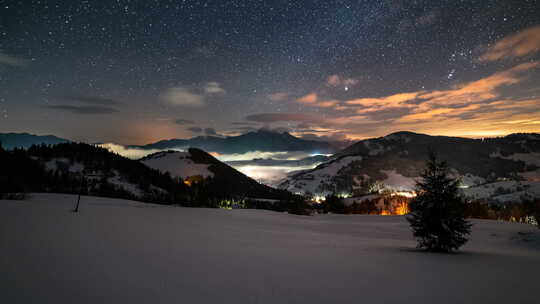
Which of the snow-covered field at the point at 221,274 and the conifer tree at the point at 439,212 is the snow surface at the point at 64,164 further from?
the conifer tree at the point at 439,212

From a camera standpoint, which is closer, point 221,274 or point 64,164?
point 221,274

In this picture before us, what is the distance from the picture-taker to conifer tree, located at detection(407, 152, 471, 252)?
10641 millimetres

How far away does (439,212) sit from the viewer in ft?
35.9

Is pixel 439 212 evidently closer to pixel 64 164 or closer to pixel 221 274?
pixel 221 274

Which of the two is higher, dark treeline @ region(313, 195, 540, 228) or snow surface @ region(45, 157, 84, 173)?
snow surface @ region(45, 157, 84, 173)

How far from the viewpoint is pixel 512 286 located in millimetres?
5523

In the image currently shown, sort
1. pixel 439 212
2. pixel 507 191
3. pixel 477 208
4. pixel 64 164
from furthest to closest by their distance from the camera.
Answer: pixel 507 191 → pixel 64 164 → pixel 477 208 → pixel 439 212

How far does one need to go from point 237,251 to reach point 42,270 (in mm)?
4848

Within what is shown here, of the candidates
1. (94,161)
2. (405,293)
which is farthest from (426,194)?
(94,161)

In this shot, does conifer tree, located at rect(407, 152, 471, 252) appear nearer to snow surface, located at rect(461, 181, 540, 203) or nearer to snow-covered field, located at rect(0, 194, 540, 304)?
snow-covered field, located at rect(0, 194, 540, 304)

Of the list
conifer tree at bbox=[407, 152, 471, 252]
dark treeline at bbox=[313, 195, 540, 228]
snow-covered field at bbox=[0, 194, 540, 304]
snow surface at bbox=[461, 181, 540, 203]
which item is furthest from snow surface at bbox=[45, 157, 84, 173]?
snow surface at bbox=[461, 181, 540, 203]

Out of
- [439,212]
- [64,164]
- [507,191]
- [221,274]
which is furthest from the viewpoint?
[507,191]

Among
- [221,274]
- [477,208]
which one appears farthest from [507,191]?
[221,274]

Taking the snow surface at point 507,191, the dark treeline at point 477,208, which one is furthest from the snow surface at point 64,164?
the snow surface at point 507,191
